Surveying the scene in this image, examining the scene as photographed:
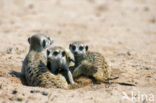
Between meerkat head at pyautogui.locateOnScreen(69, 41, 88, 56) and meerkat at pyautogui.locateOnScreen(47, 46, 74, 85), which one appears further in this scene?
meerkat head at pyautogui.locateOnScreen(69, 41, 88, 56)

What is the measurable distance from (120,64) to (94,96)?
2157 millimetres

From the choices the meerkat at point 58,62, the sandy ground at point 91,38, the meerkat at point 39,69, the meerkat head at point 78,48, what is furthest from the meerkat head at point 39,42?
the sandy ground at point 91,38

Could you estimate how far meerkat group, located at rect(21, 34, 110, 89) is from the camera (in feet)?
14.4

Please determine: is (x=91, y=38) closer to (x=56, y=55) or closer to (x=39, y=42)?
(x=39, y=42)

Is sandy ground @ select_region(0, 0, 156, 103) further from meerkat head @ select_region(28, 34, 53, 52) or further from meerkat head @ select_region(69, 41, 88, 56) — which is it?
meerkat head @ select_region(69, 41, 88, 56)

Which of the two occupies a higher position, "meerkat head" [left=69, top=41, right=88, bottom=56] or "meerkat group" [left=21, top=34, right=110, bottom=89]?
"meerkat head" [left=69, top=41, right=88, bottom=56]

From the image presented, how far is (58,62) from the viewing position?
4664mm

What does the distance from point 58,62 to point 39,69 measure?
0.34m

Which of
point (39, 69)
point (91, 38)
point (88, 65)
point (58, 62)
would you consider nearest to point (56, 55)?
point (58, 62)

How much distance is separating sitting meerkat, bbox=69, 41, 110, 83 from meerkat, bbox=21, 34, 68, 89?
48 cm

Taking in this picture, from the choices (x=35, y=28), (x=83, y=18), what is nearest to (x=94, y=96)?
(x=35, y=28)

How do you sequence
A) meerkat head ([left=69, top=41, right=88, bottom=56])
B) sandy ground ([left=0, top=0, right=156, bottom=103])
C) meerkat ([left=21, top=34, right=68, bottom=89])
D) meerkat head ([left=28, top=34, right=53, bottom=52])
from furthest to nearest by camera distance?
meerkat head ([left=69, top=41, right=88, bottom=56])
meerkat head ([left=28, top=34, right=53, bottom=52])
meerkat ([left=21, top=34, right=68, bottom=89])
sandy ground ([left=0, top=0, right=156, bottom=103])

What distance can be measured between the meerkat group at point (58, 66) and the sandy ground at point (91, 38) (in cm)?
23

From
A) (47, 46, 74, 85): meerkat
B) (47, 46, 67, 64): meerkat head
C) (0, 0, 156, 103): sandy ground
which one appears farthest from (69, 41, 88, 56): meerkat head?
(0, 0, 156, 103): sandy ground
